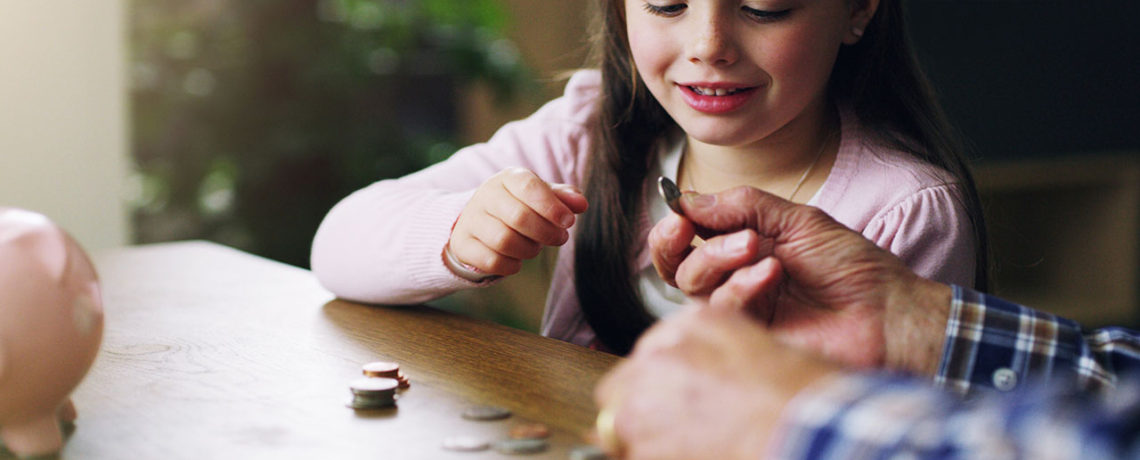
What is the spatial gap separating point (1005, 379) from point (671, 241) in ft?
0.85

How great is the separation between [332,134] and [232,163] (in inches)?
9.9

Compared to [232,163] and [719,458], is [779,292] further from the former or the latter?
[232,163]

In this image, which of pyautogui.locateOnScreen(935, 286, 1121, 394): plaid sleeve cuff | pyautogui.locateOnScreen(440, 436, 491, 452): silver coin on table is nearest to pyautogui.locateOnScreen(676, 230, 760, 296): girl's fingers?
pyautogui.locateOnScreen(935, 286, 1121, 394): plaid sleeve cuff

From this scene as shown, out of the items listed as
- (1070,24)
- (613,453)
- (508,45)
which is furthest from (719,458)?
(1070,24)

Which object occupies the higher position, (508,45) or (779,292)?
(779,292)

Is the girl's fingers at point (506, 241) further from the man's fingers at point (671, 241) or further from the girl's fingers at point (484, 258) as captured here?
the man's fingers at point (671, 241)

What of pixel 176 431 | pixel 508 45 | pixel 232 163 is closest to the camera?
pixel 176 431

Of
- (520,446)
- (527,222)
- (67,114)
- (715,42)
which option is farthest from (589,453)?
(67,114)

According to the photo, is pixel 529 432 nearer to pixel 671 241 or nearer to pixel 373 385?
pixel 373 385

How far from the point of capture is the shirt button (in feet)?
2.35

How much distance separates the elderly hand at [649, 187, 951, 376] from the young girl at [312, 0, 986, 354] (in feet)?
0.61

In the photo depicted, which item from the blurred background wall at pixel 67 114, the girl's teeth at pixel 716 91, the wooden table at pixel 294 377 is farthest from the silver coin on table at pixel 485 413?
the blurred background wall at pixel 67 114

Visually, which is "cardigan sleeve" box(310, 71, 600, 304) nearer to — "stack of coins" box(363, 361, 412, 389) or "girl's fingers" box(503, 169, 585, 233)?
"girl's fingers" box(503, 169, 585, 233)

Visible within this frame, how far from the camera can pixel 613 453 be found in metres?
0.57
